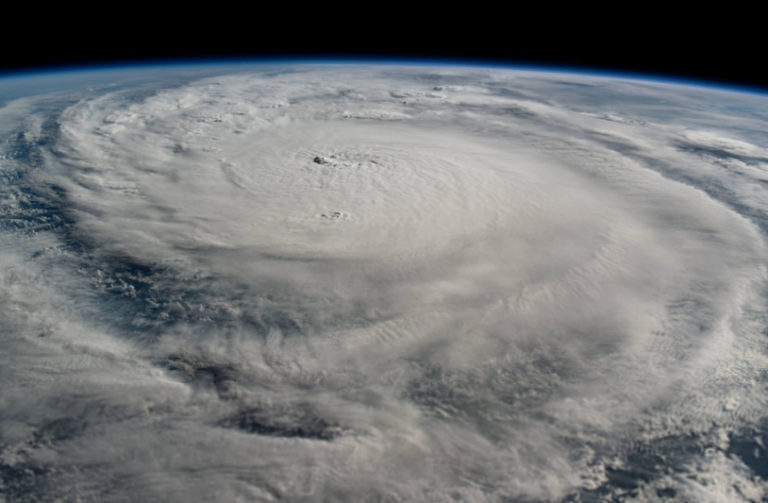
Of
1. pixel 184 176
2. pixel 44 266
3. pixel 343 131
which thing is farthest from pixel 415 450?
pixel 343 131

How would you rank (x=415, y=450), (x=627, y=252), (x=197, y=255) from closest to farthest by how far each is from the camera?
(x=415, y=450), (x=197, y=255), (x=627, y=252)

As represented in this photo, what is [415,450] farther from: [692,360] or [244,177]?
[244,177]

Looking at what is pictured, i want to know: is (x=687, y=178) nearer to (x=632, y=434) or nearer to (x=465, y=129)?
(x=465, y=129)

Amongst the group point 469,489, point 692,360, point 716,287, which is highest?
point 716,287

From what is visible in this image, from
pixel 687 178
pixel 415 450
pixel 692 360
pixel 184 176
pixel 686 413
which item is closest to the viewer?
pixel 415 450

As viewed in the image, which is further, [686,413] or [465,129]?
[465,129]

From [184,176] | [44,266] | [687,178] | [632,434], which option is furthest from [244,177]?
[687,178]

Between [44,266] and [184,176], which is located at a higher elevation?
[184,176]

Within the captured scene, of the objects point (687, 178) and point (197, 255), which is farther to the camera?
point (687, 178)

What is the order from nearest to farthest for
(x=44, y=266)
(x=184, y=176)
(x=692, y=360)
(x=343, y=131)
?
1. (x=692, y=360)
2. (x=44, y=266)
3. (x=184, y=176)
4. (x=343, y=131)
